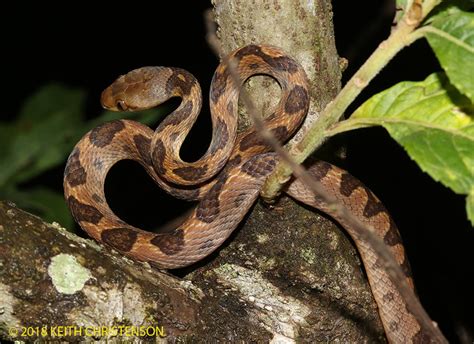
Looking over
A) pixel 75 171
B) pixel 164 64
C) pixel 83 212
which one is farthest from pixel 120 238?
pixel 164 64

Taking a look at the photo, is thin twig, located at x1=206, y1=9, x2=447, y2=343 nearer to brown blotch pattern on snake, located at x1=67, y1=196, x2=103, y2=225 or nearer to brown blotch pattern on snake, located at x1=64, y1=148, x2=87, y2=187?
brown blotch pattern on snake, located at x1=67, y1=196, x2=103, y2=225

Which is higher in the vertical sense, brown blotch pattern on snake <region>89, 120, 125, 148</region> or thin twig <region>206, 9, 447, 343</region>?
thin twig <region>206, 9, 447, 343</region>

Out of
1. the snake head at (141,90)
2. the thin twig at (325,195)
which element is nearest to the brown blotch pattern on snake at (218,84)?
the snake head at (141,90)

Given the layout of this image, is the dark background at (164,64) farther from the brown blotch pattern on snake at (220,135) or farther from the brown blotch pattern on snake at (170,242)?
the brown blotch pattern on snake at (170,242)

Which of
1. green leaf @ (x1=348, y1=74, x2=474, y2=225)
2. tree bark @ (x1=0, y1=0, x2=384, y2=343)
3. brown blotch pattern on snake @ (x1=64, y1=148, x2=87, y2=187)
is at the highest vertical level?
green leaf @ (x1=348, y1=74, x2=474, y2=225)

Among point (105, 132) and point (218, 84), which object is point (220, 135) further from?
point (105, 132)

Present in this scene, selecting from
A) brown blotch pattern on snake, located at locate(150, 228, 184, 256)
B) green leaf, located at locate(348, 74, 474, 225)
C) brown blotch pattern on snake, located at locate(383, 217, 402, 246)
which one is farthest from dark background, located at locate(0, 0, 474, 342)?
green leaf, located at locate(348, 74, 474, 225)
